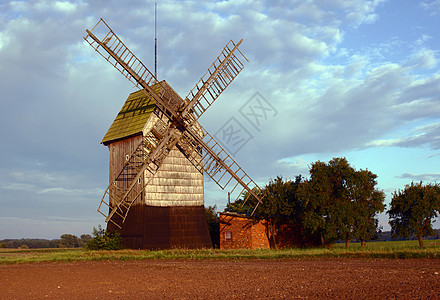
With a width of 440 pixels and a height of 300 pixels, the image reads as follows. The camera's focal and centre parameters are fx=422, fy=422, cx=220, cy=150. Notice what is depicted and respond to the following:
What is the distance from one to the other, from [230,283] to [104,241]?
18189 mm

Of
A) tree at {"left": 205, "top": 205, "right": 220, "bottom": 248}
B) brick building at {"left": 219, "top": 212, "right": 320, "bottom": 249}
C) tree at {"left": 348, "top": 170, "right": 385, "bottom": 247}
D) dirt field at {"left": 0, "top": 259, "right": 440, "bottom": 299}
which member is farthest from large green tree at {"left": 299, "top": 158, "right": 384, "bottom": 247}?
dirt field at {"left": 0, "top": 259, "right": 440, "bottom": 299}

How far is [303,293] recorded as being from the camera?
10938mm

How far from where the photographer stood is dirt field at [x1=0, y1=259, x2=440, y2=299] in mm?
11070

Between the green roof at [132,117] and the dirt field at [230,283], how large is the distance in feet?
46.1

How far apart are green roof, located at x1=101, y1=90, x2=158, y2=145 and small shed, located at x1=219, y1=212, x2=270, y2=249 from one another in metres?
9.78

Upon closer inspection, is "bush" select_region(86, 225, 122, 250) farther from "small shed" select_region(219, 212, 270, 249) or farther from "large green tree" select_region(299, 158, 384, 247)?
"large green tree" select_region(299, 158, 384, 247)

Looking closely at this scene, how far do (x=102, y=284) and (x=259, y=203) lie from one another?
20.8 metres

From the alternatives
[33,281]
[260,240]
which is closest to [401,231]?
[260,240]

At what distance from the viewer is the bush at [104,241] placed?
29.1 m

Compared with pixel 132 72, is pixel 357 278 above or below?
below

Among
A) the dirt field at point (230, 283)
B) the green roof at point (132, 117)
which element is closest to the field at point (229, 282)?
the dirt field at point (230, 283)

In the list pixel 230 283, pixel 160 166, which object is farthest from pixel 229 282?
pixel 160 166

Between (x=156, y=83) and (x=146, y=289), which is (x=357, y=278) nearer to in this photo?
(x=146, y=289)

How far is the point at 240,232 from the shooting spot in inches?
1312
